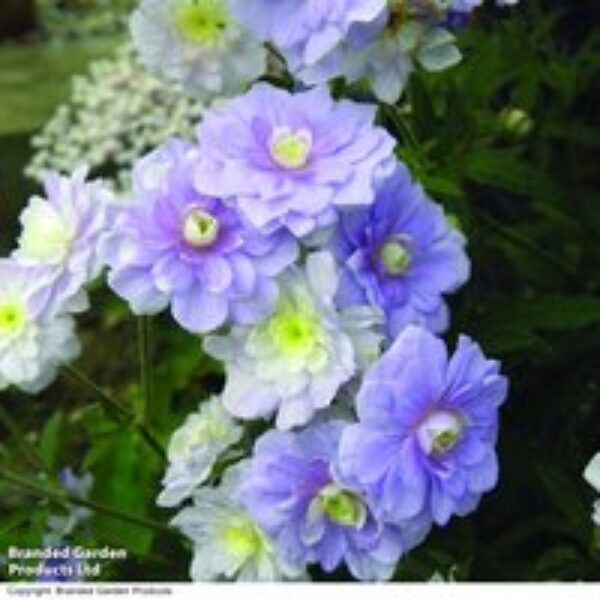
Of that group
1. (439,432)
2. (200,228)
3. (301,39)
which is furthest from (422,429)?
(301,39)

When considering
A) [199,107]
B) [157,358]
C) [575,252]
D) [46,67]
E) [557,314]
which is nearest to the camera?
[557,314]

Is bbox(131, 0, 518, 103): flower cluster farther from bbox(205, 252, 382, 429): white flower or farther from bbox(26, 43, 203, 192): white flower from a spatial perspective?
bbox(26, 43, 203, 192): white flower

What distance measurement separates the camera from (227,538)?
1.30 meters

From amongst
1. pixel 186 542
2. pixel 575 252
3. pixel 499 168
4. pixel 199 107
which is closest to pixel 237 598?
pixel 186 542

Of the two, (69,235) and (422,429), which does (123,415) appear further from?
(422,429)

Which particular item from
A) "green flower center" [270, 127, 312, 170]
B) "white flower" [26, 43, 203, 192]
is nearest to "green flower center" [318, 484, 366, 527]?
"green flower center" [270, 127, 312, 170]

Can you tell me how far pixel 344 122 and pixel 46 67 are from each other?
4055 mm

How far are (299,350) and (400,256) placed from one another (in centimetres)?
11

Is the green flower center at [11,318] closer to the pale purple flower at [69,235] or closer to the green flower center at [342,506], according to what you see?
the pale purple flower at [69,235]

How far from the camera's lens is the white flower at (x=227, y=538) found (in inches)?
50.1

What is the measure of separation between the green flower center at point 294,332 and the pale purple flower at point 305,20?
0.21 m

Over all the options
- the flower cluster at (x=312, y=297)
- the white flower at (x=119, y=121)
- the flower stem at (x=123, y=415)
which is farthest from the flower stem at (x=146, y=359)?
the white flower at (x=119, y=121)

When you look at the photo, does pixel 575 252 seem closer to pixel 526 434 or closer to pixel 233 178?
pixel 526 434

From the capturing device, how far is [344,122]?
3.87ft
